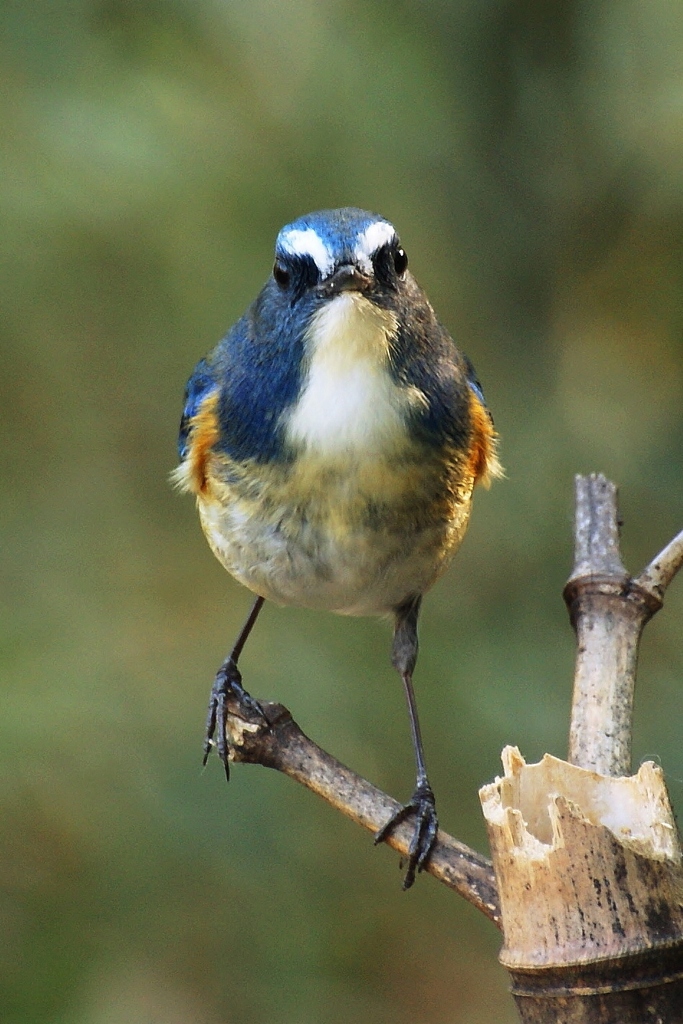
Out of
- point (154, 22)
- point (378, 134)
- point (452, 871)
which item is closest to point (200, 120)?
point (154, 22)

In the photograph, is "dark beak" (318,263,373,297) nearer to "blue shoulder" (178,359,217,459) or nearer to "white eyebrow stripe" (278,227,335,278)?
"white eyebrow stripe" (278,227,335,278)

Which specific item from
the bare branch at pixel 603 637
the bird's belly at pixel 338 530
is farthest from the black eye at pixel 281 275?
the bare branch at pixel 603 637

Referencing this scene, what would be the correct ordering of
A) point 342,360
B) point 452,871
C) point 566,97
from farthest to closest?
point 566,97 < point 342,360 < point 452,871

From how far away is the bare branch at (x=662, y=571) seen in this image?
2.55 m

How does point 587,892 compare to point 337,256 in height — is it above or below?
below

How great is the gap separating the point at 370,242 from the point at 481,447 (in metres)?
0.67

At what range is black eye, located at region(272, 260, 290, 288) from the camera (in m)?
2.57

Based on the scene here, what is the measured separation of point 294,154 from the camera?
415cm

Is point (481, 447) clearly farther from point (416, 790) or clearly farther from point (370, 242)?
point (416, 790)

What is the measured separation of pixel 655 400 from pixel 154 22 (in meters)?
2.06

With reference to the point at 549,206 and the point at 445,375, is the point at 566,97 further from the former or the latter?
the point at 445,375

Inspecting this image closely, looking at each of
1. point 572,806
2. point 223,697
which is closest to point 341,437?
point 223,697

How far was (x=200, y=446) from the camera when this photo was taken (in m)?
2.96

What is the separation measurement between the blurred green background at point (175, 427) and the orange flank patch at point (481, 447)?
1.08 m
